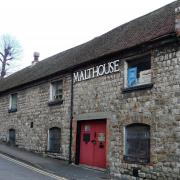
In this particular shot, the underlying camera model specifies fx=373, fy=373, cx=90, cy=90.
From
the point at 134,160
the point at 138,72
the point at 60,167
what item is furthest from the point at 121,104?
the point at 60,167

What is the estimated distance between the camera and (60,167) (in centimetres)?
1658

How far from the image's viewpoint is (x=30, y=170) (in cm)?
1547

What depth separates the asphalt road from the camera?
13277mm

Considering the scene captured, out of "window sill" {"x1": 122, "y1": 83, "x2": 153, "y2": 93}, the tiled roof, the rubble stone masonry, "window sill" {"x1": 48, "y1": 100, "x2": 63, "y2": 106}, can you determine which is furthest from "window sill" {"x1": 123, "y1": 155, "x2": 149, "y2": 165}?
"window sill" {"x1": 48, "y1": 100, "x2": 63, "y2": 106}

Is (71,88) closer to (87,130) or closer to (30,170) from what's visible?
(87,130)

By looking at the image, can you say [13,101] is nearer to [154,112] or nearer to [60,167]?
[60,167]

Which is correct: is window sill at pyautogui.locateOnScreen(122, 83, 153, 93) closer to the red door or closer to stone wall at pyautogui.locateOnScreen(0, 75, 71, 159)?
the red door

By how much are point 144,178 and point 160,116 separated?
7.57 ft

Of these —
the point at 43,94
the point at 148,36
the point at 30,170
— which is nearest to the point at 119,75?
the point at 148,36

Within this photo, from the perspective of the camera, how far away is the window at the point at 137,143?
13.6m

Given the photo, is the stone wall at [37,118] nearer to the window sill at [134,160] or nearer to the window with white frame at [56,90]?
the window with white frame at [56,90]

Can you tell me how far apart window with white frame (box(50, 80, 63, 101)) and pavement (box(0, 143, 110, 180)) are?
3.21 meters

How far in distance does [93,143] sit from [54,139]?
3.35 metres

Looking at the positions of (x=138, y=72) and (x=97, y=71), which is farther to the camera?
(x=97, y=71)
